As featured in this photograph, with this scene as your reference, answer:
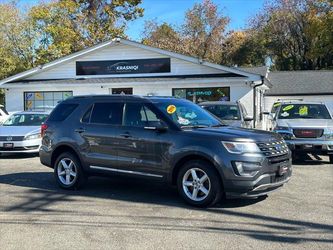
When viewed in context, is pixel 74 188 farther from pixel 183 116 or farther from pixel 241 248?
pixel 241 248

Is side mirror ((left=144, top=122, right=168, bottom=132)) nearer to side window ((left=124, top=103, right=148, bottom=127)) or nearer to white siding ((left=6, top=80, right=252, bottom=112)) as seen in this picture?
side window ((left=124, top=103, right=148, bottom=127))

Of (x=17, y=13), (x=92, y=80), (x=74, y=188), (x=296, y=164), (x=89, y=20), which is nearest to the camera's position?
(x=74, y=188)

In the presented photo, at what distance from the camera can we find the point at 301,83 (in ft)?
109

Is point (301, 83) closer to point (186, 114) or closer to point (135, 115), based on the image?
point (186, 114)

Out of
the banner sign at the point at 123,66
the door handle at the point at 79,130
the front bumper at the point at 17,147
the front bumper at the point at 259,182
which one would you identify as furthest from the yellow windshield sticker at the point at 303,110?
the banner sign at the point at 123,66

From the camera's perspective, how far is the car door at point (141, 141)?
24.0ft

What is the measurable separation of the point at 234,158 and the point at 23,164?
743 centimetres

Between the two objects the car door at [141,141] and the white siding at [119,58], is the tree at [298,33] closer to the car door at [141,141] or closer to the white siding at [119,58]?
the white siding at [119,58]

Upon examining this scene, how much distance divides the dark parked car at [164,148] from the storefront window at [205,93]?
45.9 feet

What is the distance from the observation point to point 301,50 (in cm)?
4784

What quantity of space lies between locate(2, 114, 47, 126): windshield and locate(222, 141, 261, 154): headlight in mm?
9628

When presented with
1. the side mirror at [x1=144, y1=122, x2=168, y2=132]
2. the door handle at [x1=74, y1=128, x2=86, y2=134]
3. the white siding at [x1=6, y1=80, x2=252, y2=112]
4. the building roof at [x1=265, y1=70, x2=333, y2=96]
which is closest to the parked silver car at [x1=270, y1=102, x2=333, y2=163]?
the side mirror at [x1=144, y1=122, x2=168, y2=132]

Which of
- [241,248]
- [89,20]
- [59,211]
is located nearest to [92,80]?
[59,211]

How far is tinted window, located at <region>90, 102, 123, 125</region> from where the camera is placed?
8.02 m
